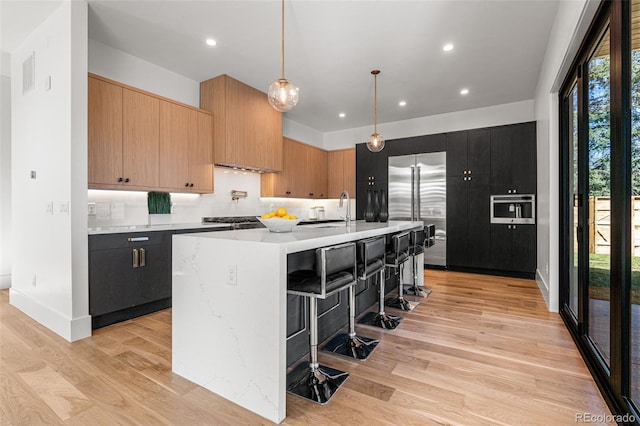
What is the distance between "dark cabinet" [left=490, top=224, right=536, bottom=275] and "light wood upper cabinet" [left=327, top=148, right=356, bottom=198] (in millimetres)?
2824

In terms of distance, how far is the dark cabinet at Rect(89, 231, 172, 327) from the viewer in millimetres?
2816

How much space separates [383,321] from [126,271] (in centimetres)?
249

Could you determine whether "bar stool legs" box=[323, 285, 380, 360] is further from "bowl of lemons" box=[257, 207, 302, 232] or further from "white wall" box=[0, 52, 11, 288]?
"white wall" box=[0, 52, 11, 288]

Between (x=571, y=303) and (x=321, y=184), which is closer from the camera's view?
(x=571, y=303)

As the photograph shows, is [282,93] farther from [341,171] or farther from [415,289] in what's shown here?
[341,171]

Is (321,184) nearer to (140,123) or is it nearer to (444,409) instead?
(140,123)

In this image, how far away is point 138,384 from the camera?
1.93m

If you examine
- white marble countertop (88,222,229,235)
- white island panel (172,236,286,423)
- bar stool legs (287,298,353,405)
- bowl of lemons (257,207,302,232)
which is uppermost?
bowl of lemons (257,207,302,232)

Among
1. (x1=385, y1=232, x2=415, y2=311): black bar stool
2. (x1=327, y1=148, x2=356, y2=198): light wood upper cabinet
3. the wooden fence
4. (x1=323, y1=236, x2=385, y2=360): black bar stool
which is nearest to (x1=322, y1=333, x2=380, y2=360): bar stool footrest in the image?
(x1=323, y1=236, x2=385, y2=360): black bar stool

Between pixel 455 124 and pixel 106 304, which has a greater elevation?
pixel 455 124

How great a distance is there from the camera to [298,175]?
6.07 meters

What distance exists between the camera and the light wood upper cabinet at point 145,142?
3.11m

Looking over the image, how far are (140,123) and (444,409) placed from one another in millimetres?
3798

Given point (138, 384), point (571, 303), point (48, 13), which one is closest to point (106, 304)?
point (138, 384)
